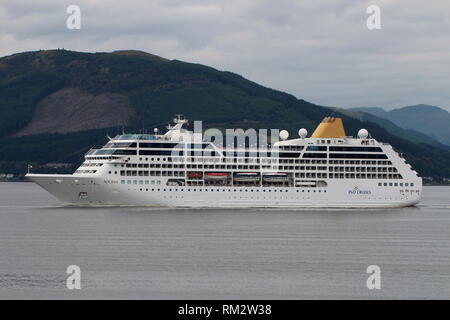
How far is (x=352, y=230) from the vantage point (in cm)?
7269

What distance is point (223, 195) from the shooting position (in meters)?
88.6

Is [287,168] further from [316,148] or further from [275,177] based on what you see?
[316,148]

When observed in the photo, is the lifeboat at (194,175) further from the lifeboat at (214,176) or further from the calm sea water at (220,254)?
the calm sea water at (220,254)

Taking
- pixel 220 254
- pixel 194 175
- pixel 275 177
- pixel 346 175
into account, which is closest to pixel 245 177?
pixel 275 177

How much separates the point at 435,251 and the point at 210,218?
26.6m

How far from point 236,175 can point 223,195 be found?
2.98 meters

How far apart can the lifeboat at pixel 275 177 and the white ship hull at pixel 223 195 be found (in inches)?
35.9

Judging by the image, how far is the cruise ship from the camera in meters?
86.6

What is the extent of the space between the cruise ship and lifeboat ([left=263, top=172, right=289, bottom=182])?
0.34 feet

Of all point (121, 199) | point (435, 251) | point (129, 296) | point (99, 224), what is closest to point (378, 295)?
point (129, 296)

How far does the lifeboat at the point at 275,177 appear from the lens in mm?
90875

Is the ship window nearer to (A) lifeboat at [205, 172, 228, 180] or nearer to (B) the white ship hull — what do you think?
(B) the white ship hull

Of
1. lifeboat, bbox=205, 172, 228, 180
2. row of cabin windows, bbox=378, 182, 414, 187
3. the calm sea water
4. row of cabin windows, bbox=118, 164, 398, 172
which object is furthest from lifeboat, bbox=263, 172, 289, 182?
row of cabin windows, bbox=378, 182, 414, 187

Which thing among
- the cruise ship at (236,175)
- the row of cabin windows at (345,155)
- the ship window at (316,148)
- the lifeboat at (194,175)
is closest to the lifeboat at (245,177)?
the cruise ship at (236,175)
